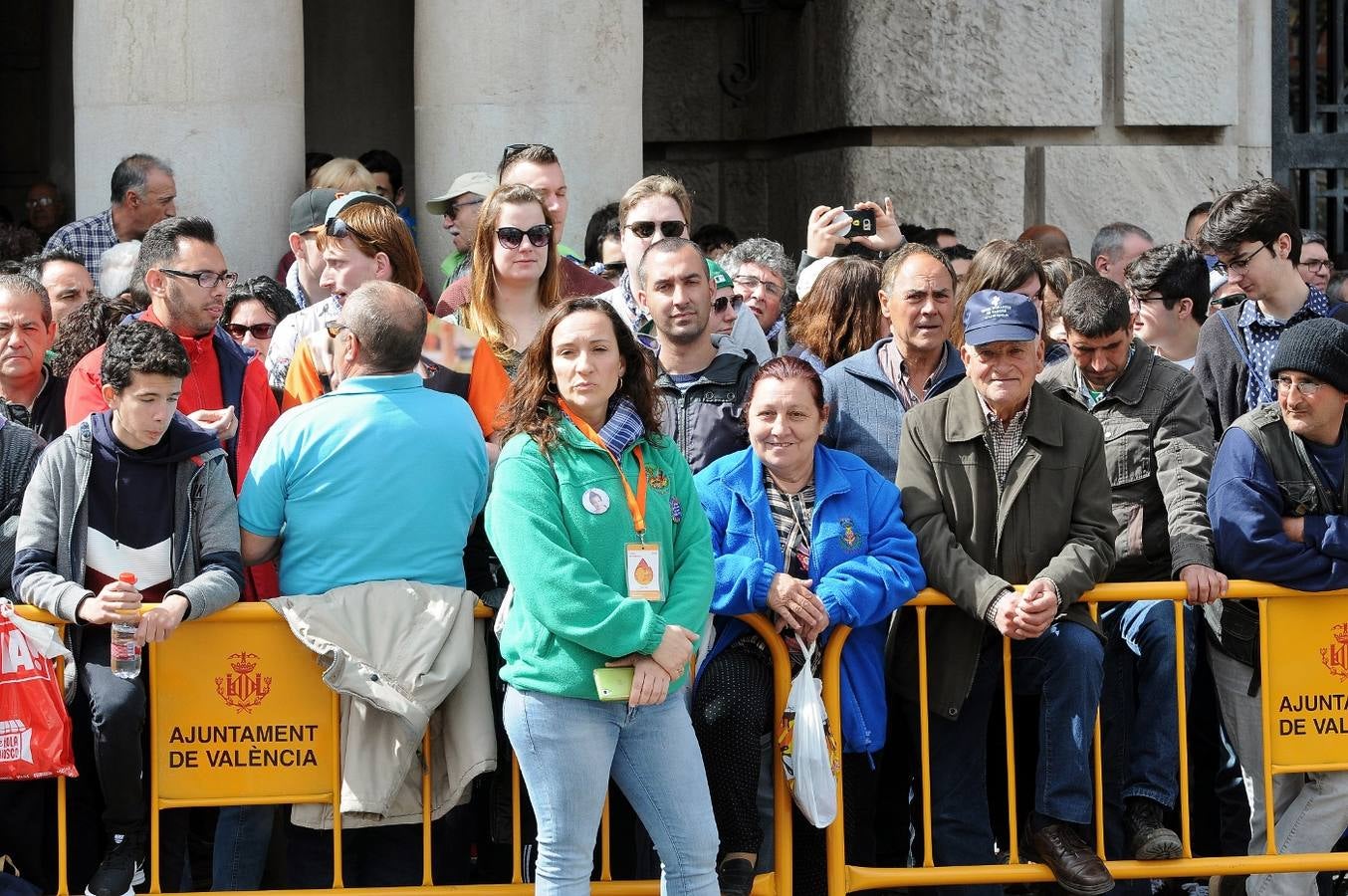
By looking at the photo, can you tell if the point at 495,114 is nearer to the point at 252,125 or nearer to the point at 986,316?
the point at 252,125

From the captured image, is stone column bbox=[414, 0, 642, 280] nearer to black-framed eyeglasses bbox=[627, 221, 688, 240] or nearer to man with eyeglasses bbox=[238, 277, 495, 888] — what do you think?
black-framed eyeglasses bbox=[627, 221, 688, 240]

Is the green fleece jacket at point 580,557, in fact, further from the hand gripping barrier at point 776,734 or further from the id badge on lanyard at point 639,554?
the hand gripping barrier at point 776,734

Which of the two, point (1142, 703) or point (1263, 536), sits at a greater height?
point (1263, 536)

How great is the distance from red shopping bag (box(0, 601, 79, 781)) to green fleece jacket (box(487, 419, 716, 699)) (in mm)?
1225

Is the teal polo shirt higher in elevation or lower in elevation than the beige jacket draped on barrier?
higher

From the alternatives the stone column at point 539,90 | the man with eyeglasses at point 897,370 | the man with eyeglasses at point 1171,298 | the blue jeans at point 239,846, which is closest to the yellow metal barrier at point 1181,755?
the man with eyeglasses at point 897,370

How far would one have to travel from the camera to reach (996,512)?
212 inches

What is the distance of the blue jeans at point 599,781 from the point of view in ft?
15.2

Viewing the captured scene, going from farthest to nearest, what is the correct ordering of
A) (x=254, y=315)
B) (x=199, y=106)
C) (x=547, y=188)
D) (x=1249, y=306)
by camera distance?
1. (x=199, y=106)
2. (x=547, y=188)
3. (x=254, y=315)
4. (x=1249, y=306)

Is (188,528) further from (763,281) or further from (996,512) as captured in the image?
(763,281)

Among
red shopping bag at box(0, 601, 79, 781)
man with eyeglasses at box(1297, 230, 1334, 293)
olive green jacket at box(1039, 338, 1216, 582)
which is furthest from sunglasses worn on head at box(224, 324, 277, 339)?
man with eyeglasses at box(1297, 230, 1334, 293)

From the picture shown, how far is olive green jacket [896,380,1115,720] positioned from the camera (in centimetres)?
532

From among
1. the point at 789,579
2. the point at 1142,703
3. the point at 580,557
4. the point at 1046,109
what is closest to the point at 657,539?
the point at 580,557

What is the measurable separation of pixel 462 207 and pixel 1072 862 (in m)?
3.66
